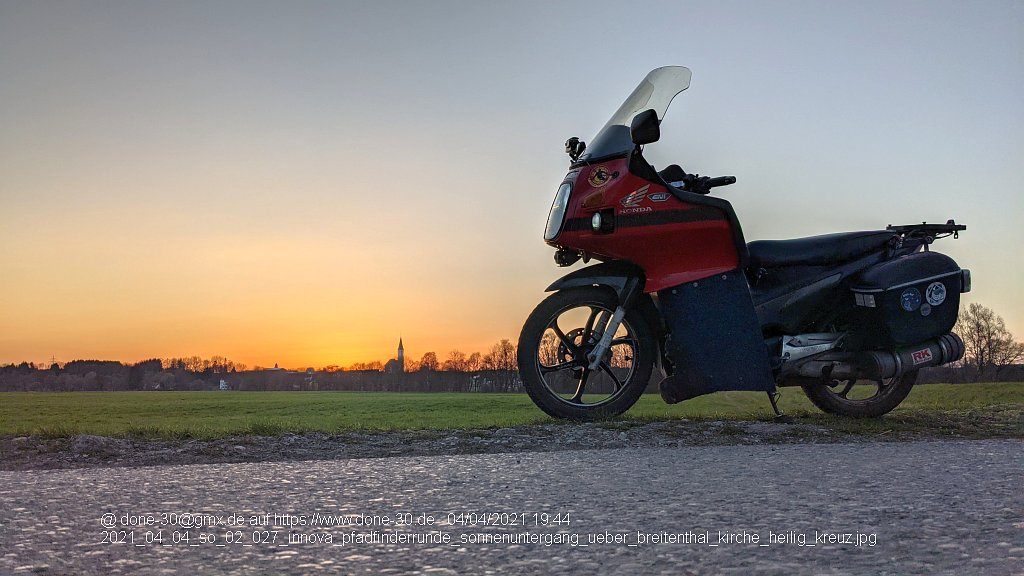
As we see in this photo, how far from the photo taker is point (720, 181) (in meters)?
6.50

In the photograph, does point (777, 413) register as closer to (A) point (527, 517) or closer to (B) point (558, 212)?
(B) point (558, 212)

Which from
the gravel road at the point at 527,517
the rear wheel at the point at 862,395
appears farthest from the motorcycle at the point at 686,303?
the gravel road at the point at 527,517

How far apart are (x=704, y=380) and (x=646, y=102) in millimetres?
2465

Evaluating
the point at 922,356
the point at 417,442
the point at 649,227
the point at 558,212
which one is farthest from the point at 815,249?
the point at 417,442

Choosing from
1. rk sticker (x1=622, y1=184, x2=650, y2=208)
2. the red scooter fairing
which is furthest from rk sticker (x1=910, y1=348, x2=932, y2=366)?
rk sticker (x1=622, y1=184, x2=650, y2=208)

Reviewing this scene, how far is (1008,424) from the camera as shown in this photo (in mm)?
6348

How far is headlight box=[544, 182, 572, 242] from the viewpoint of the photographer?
6020 mm

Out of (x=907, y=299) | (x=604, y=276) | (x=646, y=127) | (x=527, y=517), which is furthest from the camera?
(x=907, y=299)

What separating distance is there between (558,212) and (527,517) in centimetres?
379

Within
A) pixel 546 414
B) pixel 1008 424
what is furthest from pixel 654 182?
pixel 1008 424

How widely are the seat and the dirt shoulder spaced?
56.4 inches

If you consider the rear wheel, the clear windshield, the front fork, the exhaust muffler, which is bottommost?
the rear wheel

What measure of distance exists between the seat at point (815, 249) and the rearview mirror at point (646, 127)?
138 cm

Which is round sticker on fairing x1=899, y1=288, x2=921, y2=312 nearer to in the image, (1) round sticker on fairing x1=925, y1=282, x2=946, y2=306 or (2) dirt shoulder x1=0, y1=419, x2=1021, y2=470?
(1) round sticker on fairing x1=925, y1=282, x2=946, y2=306
